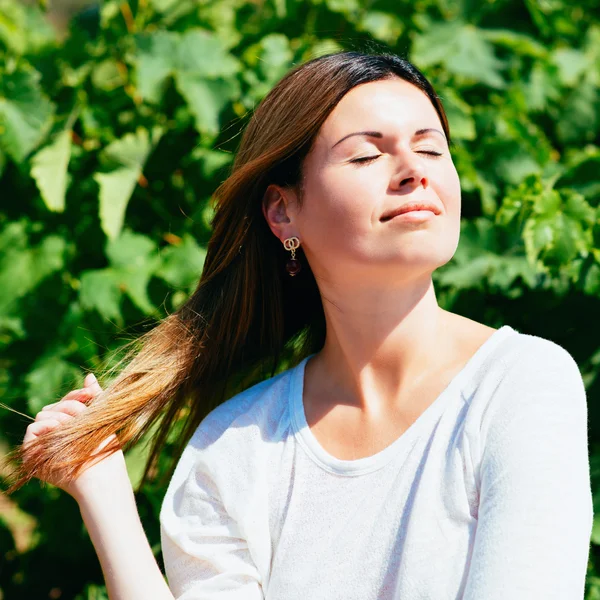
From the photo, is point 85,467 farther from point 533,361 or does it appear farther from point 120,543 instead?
point 533,361

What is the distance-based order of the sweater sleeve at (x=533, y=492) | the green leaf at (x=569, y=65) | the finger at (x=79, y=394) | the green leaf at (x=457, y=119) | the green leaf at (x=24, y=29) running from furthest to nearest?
1. the green leaf at (x=24, y=29)
2. the green leaf at (x=569, y=65)
3. the green leaf at (x=457, y=119)
4. the finger at (x=79, y=394)
5. the sweater sleeve at (x=533, y=492)

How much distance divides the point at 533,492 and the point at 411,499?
0.25m

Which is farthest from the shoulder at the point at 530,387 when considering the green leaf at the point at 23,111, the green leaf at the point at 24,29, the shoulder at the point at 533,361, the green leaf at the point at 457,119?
the green leaf at the point at 24,29

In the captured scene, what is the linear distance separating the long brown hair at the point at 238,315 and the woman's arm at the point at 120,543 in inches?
3.3

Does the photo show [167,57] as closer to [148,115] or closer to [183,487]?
[148,115]

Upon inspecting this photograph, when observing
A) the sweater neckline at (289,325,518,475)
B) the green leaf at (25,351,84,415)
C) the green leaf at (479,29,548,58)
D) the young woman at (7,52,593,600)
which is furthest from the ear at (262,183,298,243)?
the green leaf at (479,29,548,58)

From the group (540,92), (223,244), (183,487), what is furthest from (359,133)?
(540,92)

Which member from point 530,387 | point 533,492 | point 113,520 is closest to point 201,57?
point 113,520

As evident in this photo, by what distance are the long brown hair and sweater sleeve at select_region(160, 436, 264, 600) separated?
187 mm

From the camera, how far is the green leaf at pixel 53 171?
8.16 feet

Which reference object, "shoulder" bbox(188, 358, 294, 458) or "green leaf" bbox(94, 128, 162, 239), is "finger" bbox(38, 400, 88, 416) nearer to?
"shoulder" bbox(188, 358, 294, 458)

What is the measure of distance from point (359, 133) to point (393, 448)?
1.98 ft

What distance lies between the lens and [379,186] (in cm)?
A: 174

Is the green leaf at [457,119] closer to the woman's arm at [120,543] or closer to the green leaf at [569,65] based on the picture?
the green leaf at [569,65]
